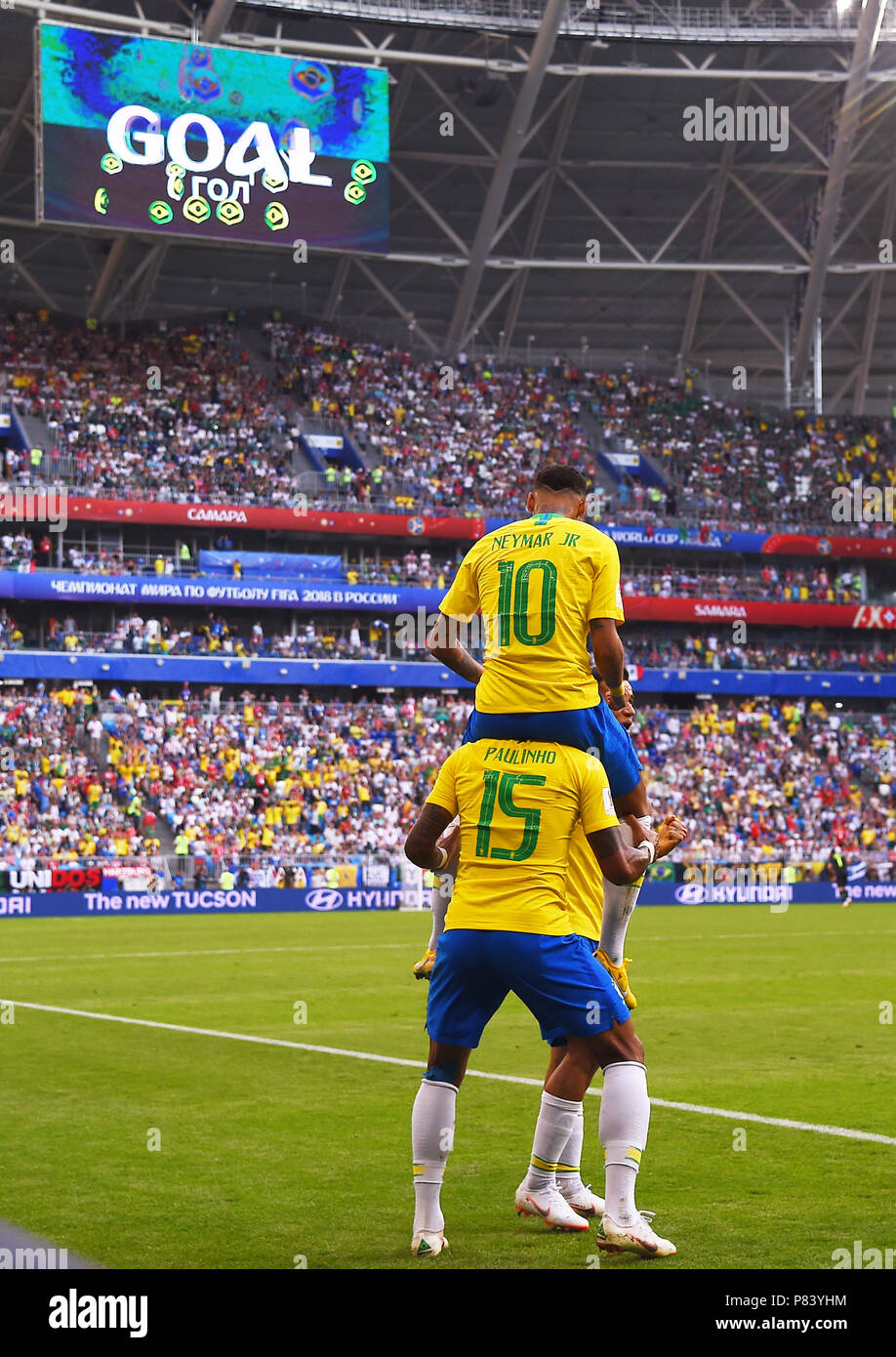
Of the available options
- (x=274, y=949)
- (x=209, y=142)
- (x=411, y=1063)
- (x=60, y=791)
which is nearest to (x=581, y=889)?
(x=411, y=1063)

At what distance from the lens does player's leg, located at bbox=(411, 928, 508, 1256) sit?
6641 millimetres

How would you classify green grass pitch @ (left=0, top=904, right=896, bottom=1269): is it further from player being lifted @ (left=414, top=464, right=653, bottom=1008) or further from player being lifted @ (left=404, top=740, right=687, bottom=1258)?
player being lifted @ (left=414, top=464, right=653, bottom=1008)

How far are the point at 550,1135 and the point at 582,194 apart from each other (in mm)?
53247

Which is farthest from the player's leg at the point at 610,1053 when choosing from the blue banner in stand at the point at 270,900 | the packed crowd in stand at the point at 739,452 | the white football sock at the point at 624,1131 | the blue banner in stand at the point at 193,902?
the packed crowd in stand at the point at 739,452

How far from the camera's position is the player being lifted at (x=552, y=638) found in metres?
6.61

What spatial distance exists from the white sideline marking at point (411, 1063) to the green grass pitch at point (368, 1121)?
13cm

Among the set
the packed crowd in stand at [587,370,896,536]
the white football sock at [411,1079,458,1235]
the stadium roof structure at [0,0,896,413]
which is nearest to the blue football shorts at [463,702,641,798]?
the white football sock at [411,1079,458,1235]

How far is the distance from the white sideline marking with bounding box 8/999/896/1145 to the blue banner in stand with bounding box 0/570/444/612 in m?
31.3

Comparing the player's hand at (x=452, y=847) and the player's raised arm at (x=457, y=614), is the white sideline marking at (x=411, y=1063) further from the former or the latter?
the player's raised arm at (x=457, y=614)

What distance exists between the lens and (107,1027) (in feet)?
53.1

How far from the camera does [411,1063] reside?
1359 cm

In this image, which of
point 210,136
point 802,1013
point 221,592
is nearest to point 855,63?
point 210,136

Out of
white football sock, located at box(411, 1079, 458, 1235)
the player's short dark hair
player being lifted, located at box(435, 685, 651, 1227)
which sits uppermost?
the player's short dark hair
